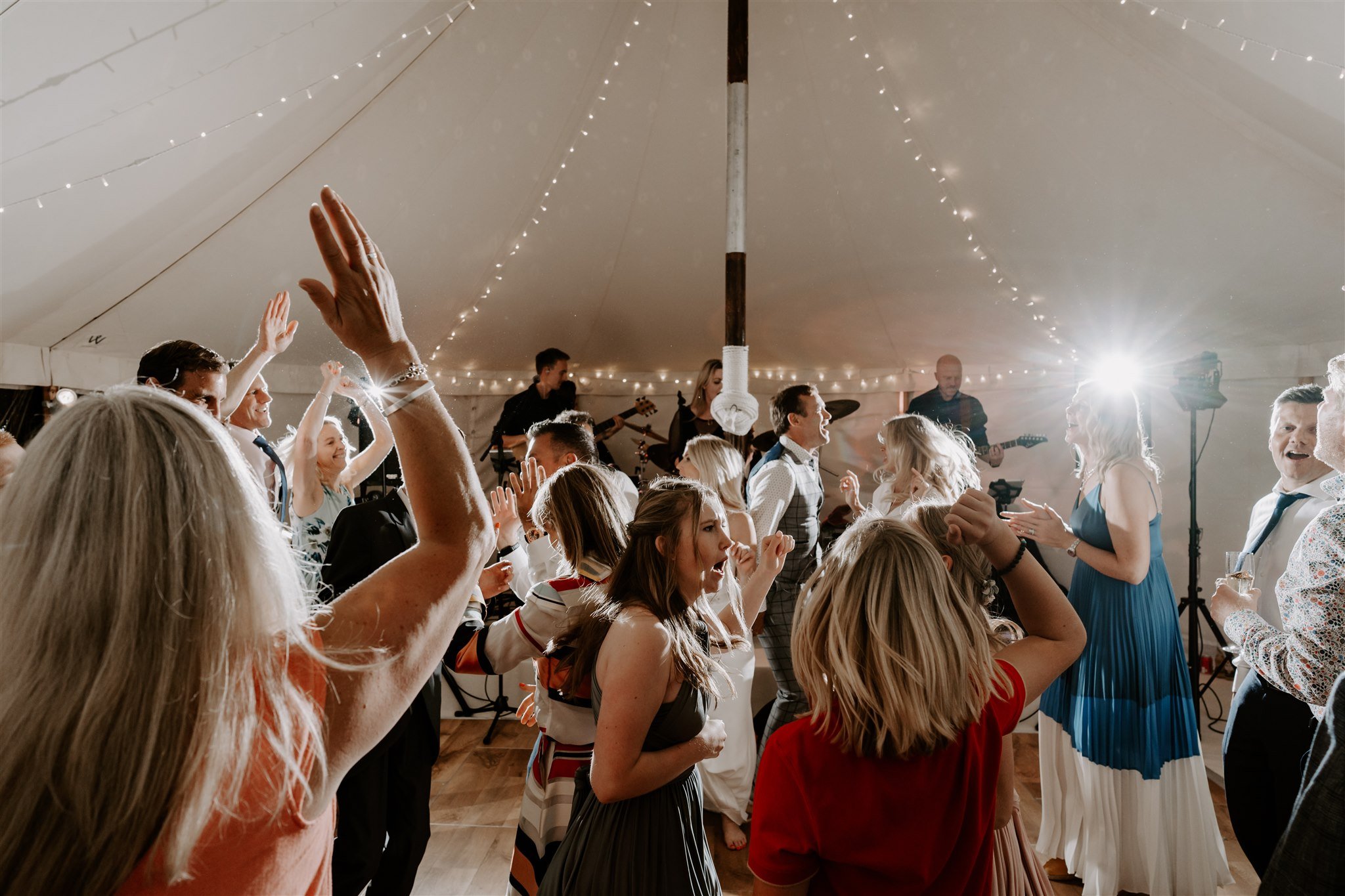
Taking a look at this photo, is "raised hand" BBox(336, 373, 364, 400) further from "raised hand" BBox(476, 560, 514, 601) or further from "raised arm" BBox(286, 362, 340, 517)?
"raised hand" BBox(476, 560, 514, 601)

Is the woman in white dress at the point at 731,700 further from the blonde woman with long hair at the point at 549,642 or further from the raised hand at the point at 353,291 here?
the raised hand at the point at 353,291

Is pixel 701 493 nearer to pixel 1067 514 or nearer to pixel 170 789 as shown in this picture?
pixel 170 789

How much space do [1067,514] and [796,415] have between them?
334cm

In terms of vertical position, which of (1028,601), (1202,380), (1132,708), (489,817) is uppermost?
(1202,380)

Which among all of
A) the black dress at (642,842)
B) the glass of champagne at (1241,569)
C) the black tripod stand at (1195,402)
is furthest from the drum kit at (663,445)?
the black dress at (642,842)

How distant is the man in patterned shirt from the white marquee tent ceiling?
226 centimetres

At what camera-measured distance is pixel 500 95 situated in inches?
153

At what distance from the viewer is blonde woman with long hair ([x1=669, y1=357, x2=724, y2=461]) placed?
512cm

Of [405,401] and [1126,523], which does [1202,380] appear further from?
[405,401]

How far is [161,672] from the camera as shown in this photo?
21.1 inches

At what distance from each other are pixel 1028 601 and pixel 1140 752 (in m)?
1.46

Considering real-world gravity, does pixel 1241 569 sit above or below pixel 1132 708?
above

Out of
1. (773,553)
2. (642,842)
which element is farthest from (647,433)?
(642,842)

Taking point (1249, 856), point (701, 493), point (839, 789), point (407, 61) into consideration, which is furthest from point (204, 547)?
point (407, 61)
